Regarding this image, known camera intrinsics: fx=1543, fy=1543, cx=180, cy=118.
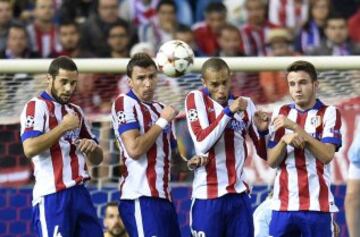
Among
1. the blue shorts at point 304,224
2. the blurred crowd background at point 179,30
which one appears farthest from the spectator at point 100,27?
the blue shorts at point 304,224

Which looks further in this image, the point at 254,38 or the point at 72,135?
the point at 254,38

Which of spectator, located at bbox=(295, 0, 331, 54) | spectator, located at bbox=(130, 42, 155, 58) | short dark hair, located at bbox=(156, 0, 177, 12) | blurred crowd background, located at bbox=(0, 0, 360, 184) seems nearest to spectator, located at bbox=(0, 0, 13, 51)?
blurred crowd background, located at bbox=(0, 0, 360, 184)

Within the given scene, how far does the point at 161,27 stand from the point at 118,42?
2.76 feet

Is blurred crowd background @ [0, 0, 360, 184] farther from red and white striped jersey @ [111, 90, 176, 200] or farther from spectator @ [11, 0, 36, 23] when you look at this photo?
red and white striped jersey @ [111, 90, 176, 200]

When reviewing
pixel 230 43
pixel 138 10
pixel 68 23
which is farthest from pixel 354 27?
pixel 68 23

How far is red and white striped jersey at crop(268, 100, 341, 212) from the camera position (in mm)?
10023

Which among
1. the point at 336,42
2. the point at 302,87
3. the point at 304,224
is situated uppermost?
the point at 336,42

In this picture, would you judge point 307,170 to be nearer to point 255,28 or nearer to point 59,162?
point 59,162

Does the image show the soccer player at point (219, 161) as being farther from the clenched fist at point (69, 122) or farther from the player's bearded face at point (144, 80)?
the clenched fist at point (69, 122)

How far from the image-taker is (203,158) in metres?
10.1

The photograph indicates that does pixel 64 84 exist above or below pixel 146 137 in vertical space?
above

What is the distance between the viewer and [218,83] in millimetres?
10055

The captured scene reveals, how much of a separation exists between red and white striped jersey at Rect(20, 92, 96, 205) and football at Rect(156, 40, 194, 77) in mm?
745

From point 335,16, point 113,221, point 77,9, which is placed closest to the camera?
point 113,221
